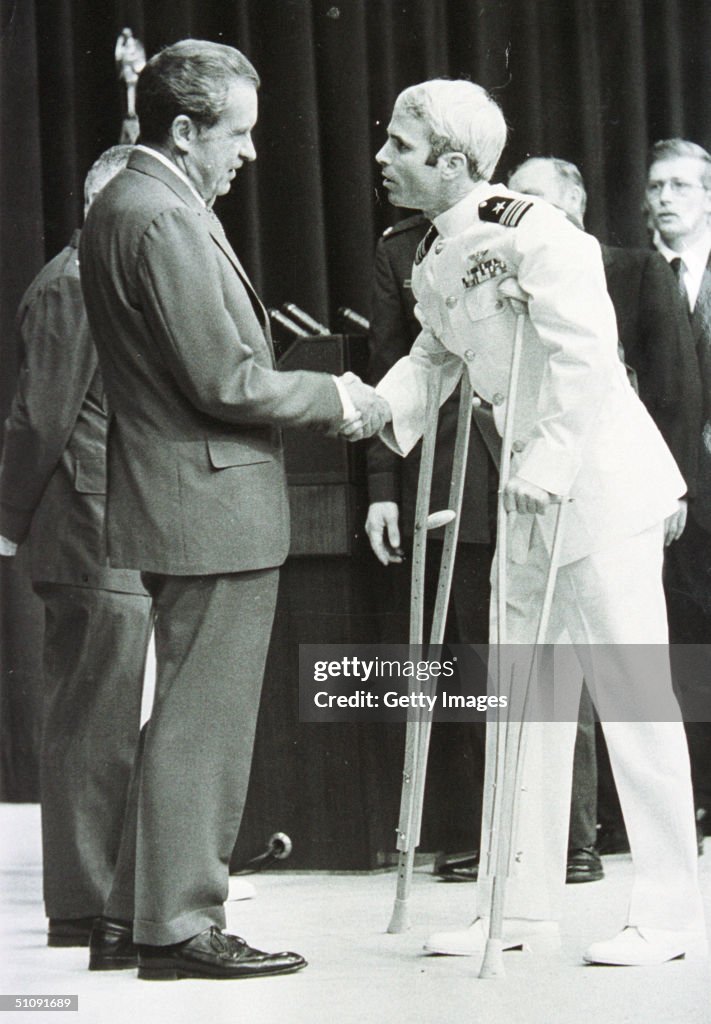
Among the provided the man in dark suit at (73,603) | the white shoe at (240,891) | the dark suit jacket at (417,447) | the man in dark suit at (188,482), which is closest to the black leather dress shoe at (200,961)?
the man in dark suit at (188,482)

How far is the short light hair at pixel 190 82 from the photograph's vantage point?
2090 mm

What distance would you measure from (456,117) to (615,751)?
39.2 inches

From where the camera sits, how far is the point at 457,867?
2.91 metres

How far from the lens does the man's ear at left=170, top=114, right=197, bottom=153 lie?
2109 millimetres

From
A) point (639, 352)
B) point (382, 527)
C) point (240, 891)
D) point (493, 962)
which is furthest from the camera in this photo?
point (639, 352)

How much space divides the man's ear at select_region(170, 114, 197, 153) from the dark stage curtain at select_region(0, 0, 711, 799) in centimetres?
78

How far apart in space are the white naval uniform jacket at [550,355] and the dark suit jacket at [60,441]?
522 millimetres

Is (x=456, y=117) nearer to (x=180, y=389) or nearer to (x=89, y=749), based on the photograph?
(x=180, y=389)

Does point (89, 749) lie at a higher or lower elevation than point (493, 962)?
higher

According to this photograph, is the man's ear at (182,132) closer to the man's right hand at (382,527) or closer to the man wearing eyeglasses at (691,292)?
the man's right hand at (382,527)

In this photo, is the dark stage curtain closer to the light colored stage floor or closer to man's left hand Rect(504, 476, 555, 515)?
man's left hand Rect(504, 476, 555, 515)

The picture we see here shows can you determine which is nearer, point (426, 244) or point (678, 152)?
point (426, 244)

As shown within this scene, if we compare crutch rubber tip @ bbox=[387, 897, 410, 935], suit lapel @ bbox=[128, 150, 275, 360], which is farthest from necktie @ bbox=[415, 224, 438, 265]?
crutch rubber tip @ bbox=[387, 897, 410, 935]

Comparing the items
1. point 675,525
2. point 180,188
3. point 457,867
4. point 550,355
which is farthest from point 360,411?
point 457,867
